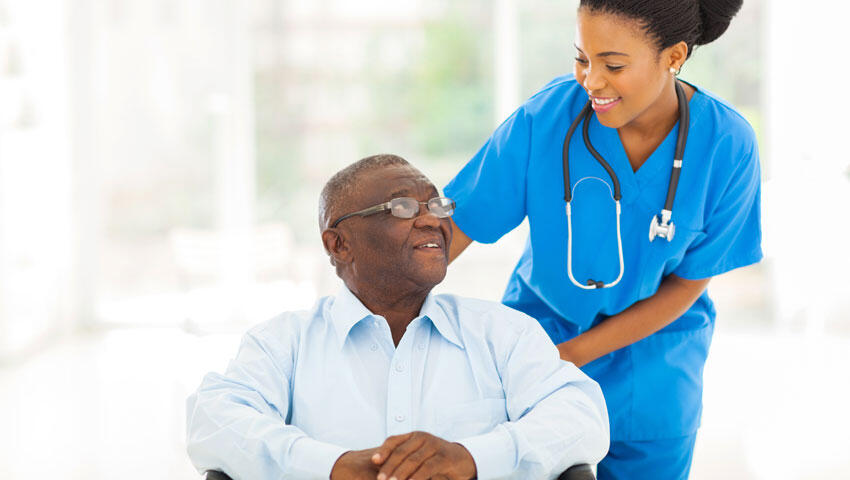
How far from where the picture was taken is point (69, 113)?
5.16 m

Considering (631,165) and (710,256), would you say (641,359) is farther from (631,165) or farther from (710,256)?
(631,165)

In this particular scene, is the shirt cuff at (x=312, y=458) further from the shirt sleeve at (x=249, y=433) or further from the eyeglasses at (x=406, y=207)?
the eyeglasses at (x=406, y=207)

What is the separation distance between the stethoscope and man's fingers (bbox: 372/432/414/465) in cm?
55

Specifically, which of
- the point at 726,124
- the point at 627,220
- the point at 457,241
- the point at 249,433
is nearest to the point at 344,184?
the point at 457,241

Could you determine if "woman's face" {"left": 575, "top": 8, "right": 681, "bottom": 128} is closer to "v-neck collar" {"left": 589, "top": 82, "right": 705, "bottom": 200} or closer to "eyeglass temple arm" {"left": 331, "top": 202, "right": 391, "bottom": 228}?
"v-neck collar" {"left": 589, "top": 82, "right": 705, "bottom": 200}

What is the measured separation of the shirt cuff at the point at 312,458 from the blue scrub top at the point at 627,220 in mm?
637

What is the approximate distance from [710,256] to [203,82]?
3.93 metres

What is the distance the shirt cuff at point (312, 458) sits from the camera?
131cm

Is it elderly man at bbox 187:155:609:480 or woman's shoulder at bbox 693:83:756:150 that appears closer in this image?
elderly man at bbox 187:155:609:480

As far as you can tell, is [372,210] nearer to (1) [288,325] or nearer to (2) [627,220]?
(1) [288,325]

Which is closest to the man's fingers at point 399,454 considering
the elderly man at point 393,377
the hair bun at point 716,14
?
the elderly man at point 393,377

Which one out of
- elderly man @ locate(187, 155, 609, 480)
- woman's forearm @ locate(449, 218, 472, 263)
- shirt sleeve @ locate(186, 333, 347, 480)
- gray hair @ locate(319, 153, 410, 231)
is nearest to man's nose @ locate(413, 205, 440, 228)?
elderly man @ locate(187, 155, 609, 480)


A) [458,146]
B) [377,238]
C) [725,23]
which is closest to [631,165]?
[725,23]

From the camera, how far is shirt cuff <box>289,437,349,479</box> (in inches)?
51.4
